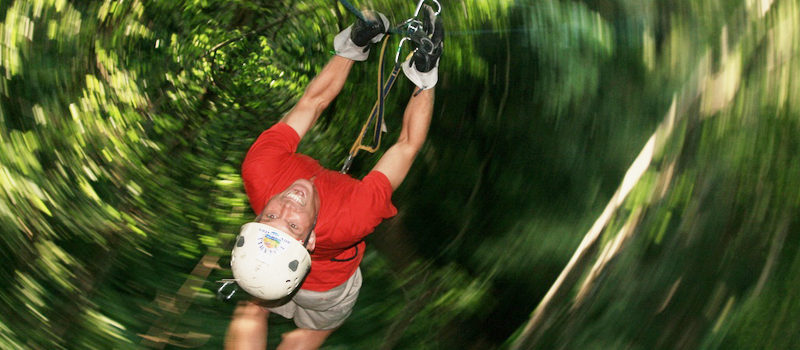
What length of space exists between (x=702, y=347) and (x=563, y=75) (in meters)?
1.08

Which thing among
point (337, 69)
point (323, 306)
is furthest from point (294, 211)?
point (337, 69)

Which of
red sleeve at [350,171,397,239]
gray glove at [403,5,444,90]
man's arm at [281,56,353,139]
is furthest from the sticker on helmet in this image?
gray glove at [403,5,444,90]

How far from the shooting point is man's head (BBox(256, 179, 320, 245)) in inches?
84.9

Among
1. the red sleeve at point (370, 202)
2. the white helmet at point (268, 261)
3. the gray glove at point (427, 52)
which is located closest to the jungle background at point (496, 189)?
the gray glove at point (427, 52)

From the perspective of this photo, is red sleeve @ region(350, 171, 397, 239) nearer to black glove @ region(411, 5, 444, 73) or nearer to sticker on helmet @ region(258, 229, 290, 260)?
sticker on helmet @ region(258, 229, 290, 260)

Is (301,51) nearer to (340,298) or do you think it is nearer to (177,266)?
(177,266)

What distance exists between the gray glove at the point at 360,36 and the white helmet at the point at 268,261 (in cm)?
108

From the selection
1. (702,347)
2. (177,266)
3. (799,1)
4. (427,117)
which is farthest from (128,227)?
(799,1)

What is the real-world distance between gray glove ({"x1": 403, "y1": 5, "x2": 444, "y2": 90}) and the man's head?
0.72 m

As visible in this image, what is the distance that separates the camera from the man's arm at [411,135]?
102 inches

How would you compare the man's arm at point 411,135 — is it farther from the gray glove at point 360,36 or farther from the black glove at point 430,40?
the gray glove at point 360,36

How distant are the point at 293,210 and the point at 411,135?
2.42 ft

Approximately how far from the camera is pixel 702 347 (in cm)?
162

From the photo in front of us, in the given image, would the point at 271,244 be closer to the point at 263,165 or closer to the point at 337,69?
the point at 263,165
